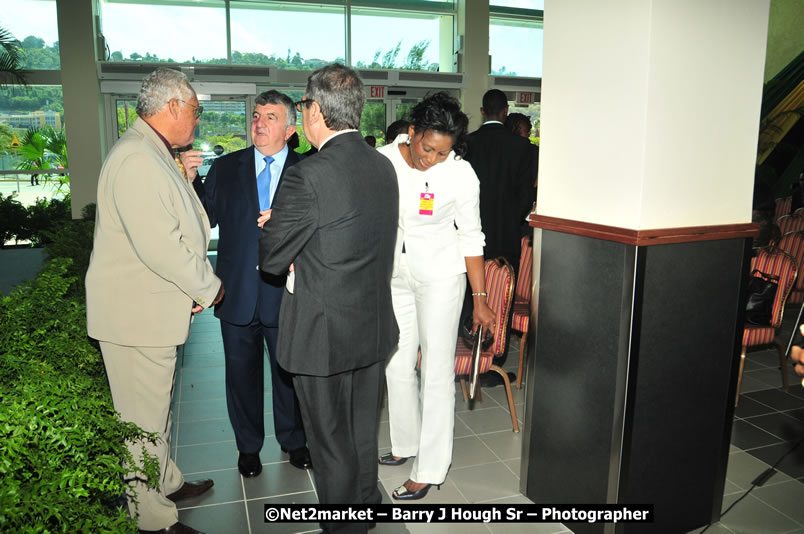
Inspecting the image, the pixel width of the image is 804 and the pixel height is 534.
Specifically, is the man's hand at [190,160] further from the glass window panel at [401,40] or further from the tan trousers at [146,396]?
the glass window panel at [401,40]

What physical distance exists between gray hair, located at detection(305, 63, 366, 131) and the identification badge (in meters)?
0.61

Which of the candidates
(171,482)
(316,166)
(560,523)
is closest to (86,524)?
(316,166)

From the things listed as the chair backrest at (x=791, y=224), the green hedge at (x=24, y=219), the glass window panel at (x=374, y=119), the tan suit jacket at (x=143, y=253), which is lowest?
the green hedge at (x=24, y=219)

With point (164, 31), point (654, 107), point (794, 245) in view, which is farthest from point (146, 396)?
point (164, 31)

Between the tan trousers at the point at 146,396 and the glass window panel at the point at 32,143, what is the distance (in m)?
9.21

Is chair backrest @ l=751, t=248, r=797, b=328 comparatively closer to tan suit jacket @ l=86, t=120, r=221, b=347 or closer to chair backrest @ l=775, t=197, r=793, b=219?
tan suit jacket @ l=86, t=120, r=221, b=347

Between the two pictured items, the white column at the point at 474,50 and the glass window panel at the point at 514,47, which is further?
the glass window panel at the point at 514,47

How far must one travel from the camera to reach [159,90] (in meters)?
2.24

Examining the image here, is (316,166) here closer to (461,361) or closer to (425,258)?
(425,258)

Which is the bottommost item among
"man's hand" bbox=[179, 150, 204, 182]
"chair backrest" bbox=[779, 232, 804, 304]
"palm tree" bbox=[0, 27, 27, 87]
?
"chair backrest" bbox=[779, 232, 804, 304]

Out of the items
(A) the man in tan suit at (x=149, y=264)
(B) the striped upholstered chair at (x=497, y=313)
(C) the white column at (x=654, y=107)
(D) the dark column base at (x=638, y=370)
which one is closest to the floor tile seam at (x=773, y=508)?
(D) the dark column base at (x=638, y=370)

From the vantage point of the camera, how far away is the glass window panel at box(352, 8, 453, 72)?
11312 millimetres

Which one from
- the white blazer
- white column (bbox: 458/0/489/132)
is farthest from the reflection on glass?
the white blazer

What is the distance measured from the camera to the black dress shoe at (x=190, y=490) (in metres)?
2.82
